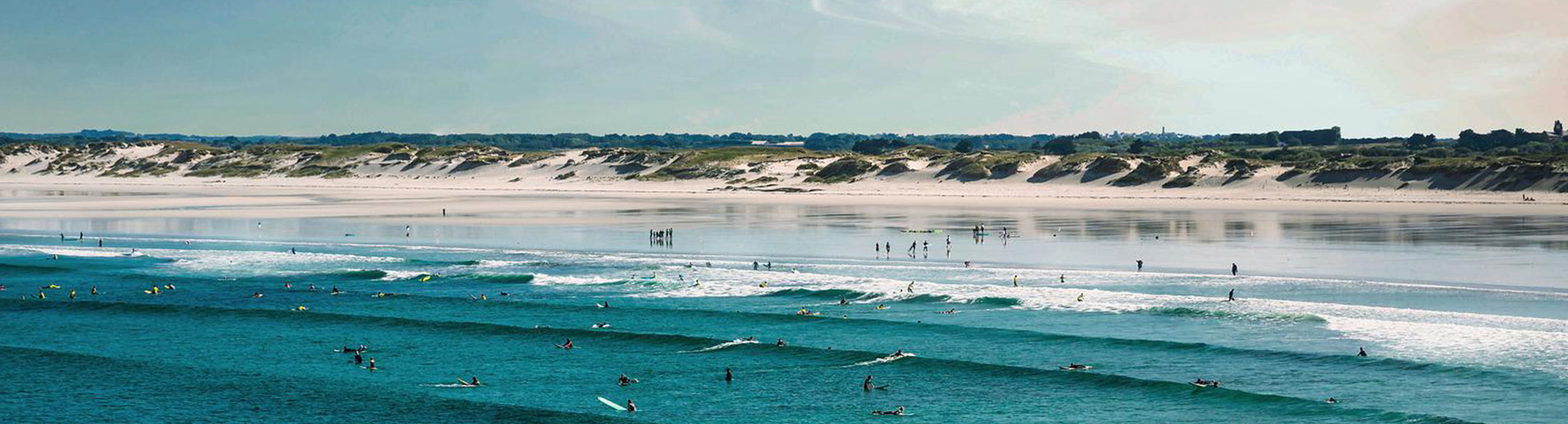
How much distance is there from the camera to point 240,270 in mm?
47125

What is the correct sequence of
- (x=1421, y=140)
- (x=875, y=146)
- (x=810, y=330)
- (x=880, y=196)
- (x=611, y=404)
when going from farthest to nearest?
(x=875, y=146), (x=1421, y=140), (x=880, y=196), (x=810, y=330), (x=611, y=404)

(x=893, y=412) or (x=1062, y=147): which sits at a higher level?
(x=1062, y=147)

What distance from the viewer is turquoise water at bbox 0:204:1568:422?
24766 mm

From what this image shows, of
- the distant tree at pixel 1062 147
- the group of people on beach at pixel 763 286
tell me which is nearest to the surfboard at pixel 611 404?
the group of people on beach at pixel 763 286

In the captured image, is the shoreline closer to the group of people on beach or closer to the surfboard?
the group of people on beach

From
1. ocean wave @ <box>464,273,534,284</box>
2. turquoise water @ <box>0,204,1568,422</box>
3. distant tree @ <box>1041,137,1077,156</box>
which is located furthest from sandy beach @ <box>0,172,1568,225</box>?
distant tree @ <box>1041,137,1077,156</box>

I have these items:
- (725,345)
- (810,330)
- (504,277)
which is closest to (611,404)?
(725,345)

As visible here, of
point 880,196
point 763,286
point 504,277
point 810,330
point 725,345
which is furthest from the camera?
point 880,196

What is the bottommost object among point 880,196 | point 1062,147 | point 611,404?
point 611,404

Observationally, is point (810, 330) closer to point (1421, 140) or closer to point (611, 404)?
point (611, 404)

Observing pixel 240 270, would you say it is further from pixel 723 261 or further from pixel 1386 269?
pixel 1386 269

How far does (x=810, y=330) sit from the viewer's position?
3234 cm

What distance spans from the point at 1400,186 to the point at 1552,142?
225 feet

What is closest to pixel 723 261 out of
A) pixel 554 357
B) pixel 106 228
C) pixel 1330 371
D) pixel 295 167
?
pixel 554 357
